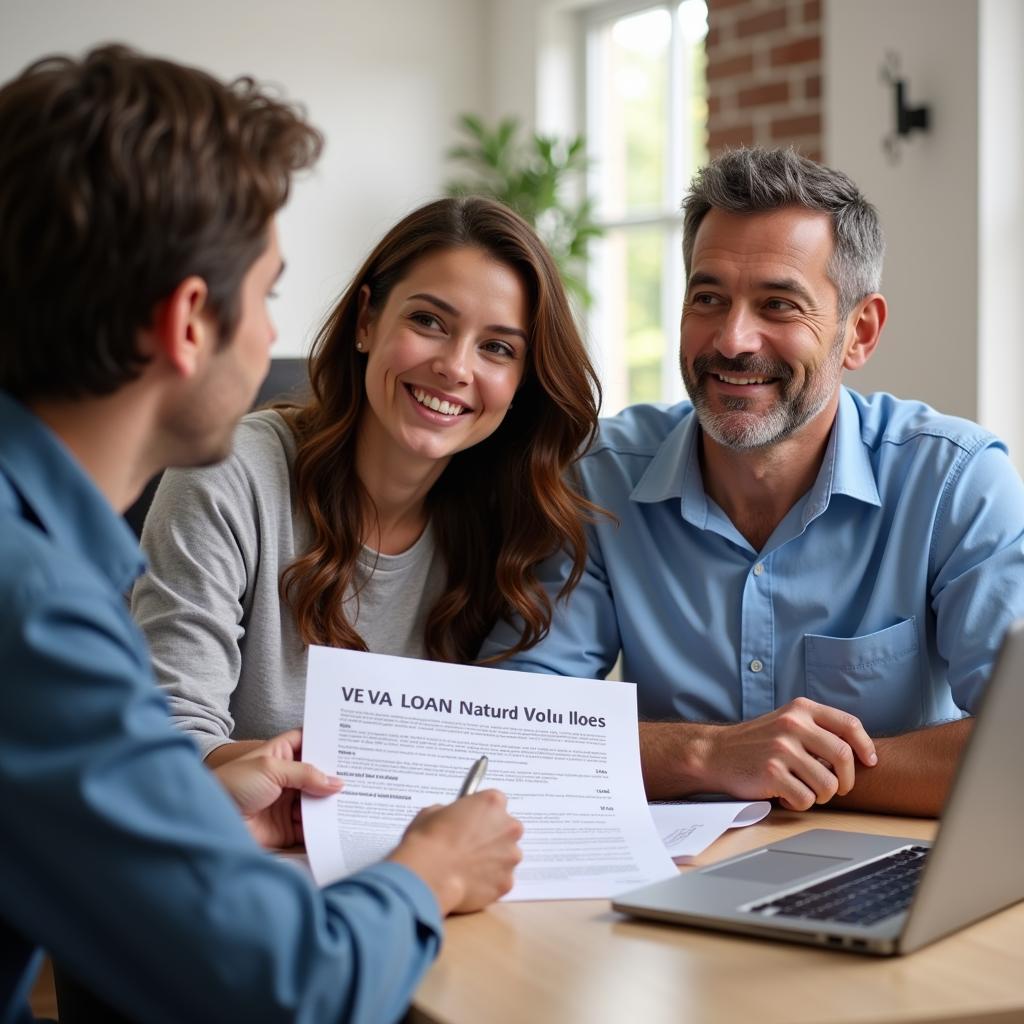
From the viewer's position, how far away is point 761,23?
4.15 m

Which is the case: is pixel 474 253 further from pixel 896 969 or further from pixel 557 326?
pixel 896 969

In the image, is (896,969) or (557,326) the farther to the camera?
(557,326)

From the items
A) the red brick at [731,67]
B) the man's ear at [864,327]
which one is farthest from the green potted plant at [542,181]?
the man's ear at [864,327]

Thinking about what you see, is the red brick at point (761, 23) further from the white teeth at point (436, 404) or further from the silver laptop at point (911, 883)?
the silver laptop at point (911, 883)

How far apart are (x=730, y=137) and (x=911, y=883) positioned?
11.5ft

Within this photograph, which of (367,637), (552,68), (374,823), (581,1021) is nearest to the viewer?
(581,1021)

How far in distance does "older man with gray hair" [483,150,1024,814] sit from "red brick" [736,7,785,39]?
2.40 metres

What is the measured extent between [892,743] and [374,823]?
0.62 m

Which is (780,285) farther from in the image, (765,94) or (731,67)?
(731,67)

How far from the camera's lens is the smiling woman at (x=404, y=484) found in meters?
1.71

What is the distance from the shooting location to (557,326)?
1.85m

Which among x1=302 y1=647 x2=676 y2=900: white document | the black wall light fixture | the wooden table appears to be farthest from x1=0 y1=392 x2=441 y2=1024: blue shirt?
the black wall light fixture

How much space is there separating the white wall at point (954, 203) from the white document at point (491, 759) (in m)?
2.33

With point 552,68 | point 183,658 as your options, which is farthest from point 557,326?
point 552,68
